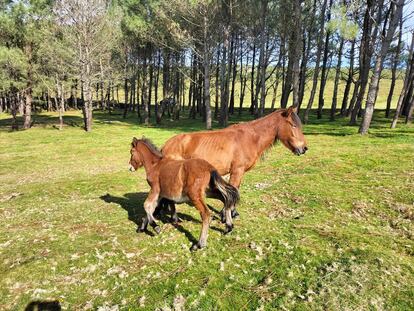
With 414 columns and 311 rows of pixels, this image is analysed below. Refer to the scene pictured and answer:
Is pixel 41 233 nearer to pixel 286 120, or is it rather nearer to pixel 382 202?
pixel 286 120

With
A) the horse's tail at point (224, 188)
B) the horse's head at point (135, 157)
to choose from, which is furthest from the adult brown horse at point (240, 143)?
the horse's tail at point (224, 188)

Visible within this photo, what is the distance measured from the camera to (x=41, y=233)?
369 inches

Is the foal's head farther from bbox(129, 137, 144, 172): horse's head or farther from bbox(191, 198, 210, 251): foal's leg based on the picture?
bbox(191, 198, 210, 251): foal's leg

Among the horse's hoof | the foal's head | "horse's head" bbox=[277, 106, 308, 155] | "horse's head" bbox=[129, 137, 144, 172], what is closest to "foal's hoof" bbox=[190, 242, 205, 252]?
the horse's hoof

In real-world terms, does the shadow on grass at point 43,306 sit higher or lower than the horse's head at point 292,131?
lower

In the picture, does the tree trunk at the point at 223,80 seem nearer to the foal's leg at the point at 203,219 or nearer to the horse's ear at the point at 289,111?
the horse's ear at the point at 289,111

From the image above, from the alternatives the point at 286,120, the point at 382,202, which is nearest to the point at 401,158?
the point at 382,202

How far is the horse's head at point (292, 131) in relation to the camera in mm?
9312

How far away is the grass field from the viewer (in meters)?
6.17

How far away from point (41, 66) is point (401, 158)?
4588 cm

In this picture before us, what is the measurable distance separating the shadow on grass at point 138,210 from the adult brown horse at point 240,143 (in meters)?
2.08

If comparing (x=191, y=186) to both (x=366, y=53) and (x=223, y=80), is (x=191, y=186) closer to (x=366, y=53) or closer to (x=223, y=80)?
(x=366, y=53)

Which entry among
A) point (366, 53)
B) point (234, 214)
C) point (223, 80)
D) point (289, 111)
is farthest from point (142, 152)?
point (223, 80)

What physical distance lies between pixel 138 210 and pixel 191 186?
4464mm
